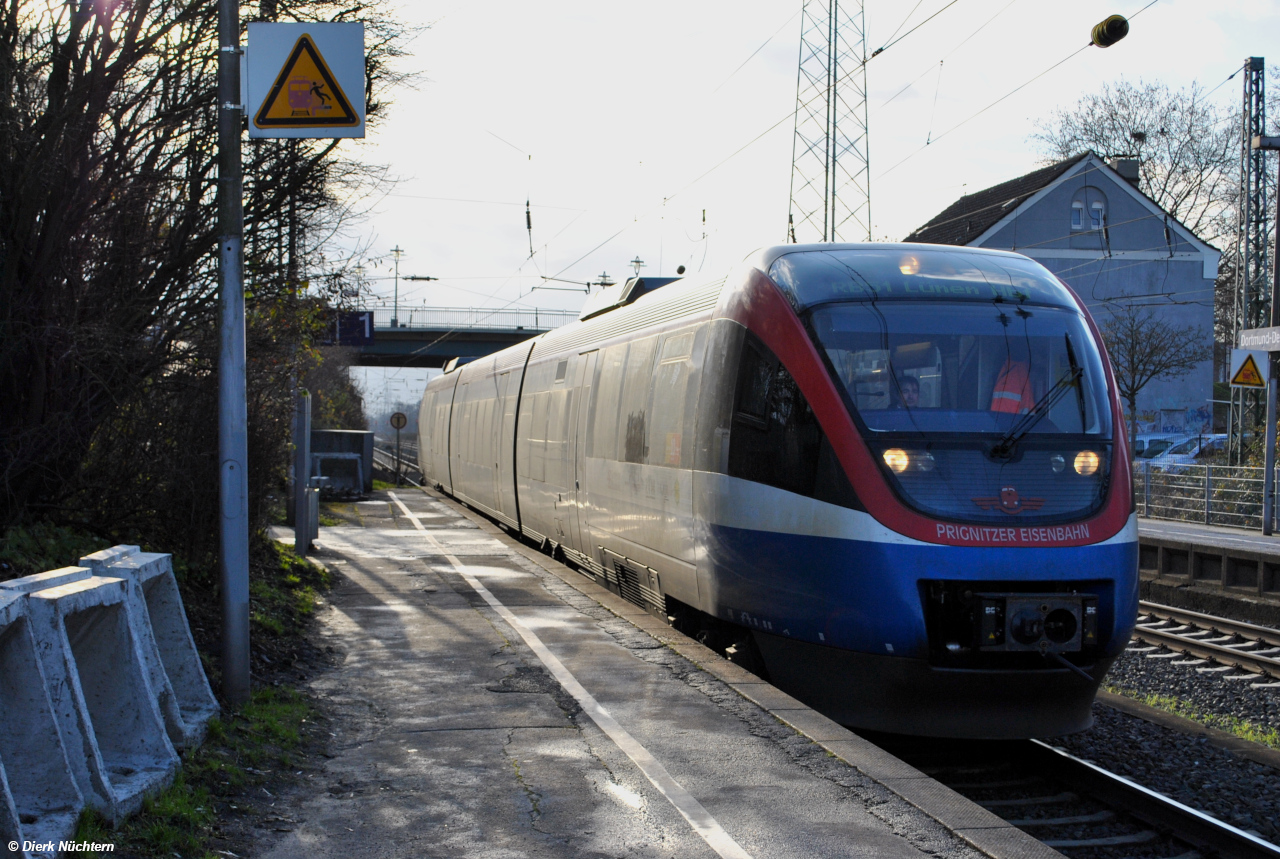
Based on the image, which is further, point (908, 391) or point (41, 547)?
point (41, 547)

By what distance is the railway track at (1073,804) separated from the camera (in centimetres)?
589

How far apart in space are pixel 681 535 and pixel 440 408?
2267 centimetres

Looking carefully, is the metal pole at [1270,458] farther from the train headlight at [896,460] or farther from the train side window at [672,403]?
the train headlight at [896,460]

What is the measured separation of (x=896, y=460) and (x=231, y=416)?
150 inches

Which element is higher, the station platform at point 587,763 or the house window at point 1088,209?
the house window at point 1088,209

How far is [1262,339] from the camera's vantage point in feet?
63.9

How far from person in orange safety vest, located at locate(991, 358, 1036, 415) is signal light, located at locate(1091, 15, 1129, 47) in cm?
659

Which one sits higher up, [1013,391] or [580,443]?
[1013,391]

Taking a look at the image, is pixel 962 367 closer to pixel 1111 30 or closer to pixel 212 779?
pixel 212 779

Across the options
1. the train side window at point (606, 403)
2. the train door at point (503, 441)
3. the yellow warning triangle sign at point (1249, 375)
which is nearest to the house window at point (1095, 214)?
the yellow warning triangle sign at point (1249, 375)

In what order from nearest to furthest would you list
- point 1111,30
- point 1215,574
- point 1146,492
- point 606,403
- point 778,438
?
point 778,438 < point 606,403 < point 1111,30 < point 1215,574 < point 1146,492

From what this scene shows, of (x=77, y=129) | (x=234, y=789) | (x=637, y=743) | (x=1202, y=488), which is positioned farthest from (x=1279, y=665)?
(x=1202, y=488)

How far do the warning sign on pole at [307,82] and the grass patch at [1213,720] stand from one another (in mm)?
7440

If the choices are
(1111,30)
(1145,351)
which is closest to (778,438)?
(1111,30)
